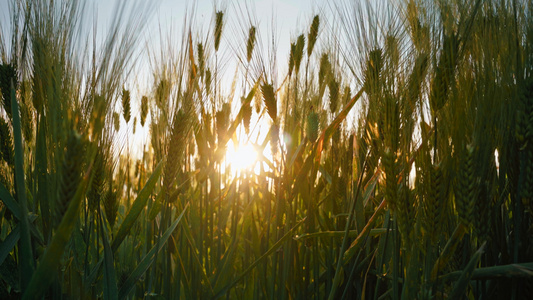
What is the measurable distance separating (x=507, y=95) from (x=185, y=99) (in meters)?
0.83

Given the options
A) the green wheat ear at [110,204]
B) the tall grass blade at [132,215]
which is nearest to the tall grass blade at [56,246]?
the tall grass blade at [132,215]

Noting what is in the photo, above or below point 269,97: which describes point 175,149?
below

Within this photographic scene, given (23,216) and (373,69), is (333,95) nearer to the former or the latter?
(373,69)

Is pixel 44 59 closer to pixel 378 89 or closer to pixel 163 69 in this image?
pixel 163 69

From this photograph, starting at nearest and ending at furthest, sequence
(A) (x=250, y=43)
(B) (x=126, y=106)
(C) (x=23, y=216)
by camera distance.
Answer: (C) (x=23, y=216)
(A) (x=250, y=43)
(B) (x=126, y=106)

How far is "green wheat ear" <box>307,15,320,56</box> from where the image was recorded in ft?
4.96

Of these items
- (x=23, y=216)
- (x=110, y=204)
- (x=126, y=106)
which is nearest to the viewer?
(x=23, y=216)

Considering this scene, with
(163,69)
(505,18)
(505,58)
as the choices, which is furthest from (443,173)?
(163,69)

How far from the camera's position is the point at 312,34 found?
156 cm

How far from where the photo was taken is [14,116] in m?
0.77

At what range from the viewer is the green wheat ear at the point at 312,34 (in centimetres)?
151

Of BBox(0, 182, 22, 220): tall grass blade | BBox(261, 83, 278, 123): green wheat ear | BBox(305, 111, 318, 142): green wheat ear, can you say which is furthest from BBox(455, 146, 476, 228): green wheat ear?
BBox(0, 182, 22, 220): tall grass blade

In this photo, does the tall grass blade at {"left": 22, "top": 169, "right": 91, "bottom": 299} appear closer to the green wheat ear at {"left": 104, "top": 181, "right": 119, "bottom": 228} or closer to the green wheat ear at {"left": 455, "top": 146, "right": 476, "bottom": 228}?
the green wheat ear at {"left": 104, "top": 181, "right": 119, "bottom": 228}

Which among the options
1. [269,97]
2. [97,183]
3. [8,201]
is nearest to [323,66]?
[269,97]
